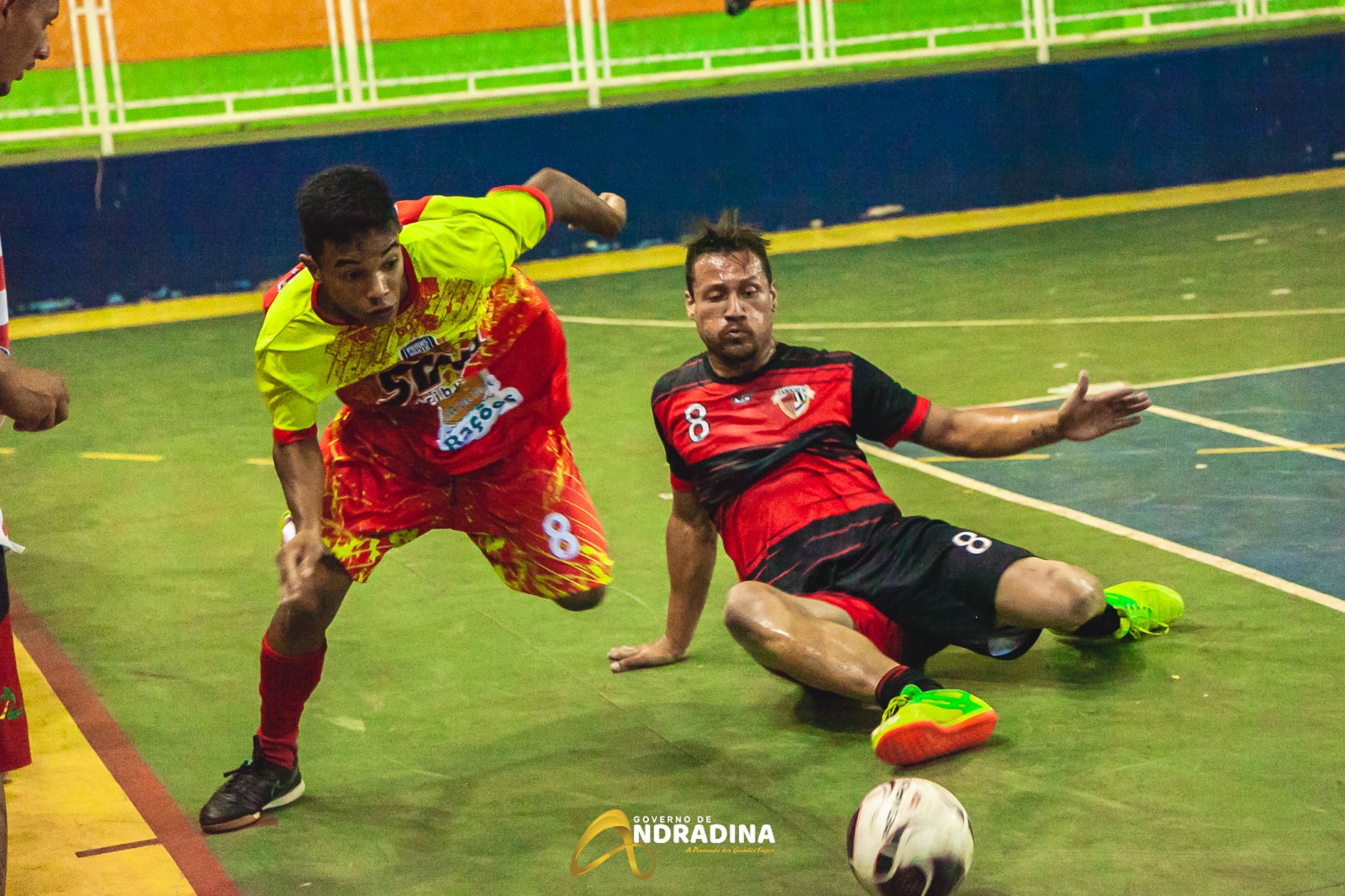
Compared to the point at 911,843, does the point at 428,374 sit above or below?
above

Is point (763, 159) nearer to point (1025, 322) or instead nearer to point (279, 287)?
point (1025, 322)

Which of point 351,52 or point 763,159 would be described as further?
point 763,159

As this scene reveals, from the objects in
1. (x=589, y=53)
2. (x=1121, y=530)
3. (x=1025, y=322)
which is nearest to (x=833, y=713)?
(x=1121, y=530)

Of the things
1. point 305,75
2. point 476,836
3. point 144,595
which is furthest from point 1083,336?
point 305,75

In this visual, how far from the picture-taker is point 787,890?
3.51m

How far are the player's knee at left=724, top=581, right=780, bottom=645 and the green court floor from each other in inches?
11.1

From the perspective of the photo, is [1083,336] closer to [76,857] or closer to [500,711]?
[500,711]

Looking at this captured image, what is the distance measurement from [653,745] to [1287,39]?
11824 mm

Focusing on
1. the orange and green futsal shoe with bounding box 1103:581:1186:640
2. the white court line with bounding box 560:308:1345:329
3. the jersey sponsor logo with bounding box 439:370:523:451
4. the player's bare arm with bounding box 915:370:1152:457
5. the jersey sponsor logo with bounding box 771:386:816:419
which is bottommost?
the orange and green futsal shoe with bounding box 1103:581:1186:640

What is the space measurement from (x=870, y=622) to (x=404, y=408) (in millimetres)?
1351

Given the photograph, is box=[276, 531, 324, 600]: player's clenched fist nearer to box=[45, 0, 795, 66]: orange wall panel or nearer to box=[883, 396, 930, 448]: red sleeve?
box=[883, 396, 930, 448]: red sleeve

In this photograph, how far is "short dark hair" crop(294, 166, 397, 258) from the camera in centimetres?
376

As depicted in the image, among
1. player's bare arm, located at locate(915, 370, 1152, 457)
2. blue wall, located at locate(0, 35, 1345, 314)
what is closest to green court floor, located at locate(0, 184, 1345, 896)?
player's bare arm, located at locate(915, 370, 1152, 457)

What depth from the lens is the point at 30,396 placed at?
112 inches
